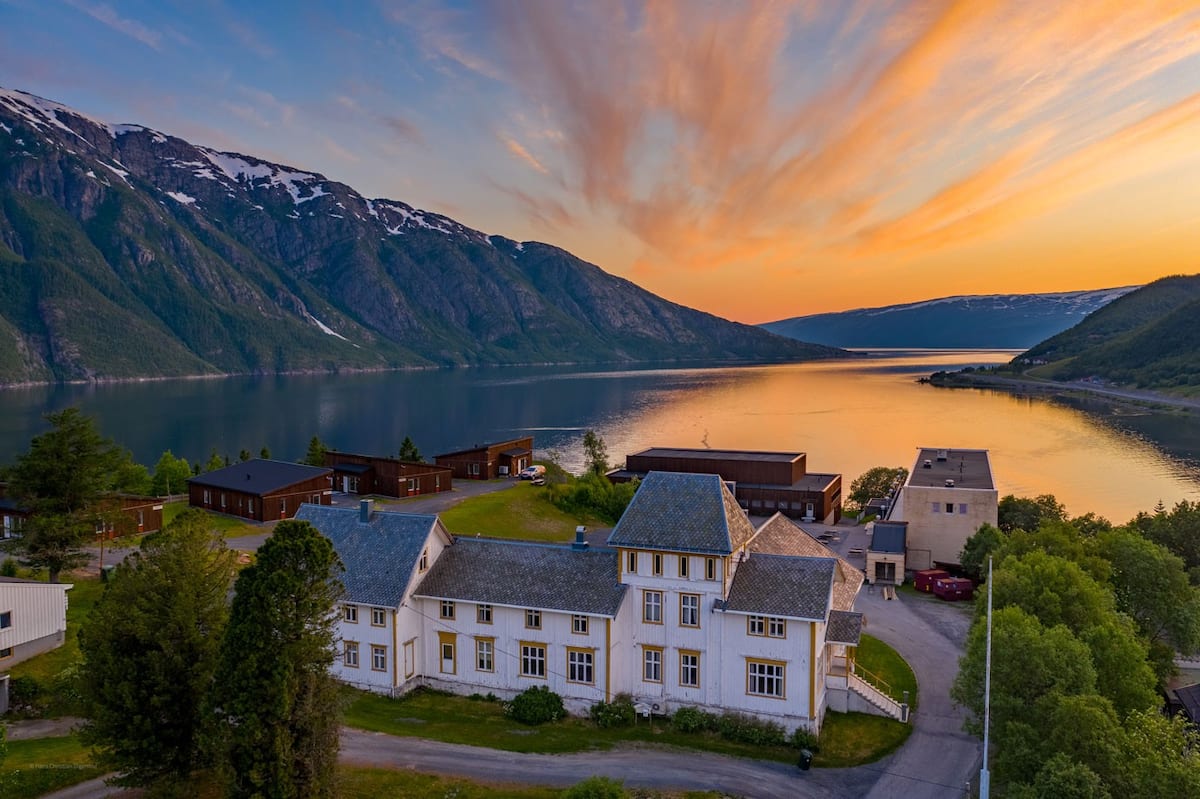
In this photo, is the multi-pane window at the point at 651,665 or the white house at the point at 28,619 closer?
the white house at the point at 28,619

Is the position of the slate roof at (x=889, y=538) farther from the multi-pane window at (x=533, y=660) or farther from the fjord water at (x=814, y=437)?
the fjord water at (x=814, y=437)

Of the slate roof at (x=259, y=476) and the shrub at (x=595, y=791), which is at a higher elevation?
the slate roof at (x=259, y=476)

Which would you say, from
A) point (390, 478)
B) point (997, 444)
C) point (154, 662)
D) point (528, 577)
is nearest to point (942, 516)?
point (528, 577)

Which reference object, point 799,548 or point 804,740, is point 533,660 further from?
point 799,548

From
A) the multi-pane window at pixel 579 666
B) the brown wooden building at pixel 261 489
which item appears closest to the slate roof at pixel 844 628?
the multi-pane window at pixel 579 666

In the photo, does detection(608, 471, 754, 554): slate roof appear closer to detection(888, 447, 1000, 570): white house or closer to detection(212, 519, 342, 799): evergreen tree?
detection(212, 519, 342, 799): evergreen tree

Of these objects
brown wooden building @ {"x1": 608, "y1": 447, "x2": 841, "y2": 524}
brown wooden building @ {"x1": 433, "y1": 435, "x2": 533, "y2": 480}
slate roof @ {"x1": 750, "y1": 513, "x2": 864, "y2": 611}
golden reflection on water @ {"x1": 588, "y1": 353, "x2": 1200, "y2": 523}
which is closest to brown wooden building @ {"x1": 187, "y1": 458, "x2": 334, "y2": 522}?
brown wooden building @ {"x1": 433, "y1": 435, "x2": 533, "y2": 480}

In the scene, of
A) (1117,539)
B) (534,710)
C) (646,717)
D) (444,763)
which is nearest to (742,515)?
(646,717)
